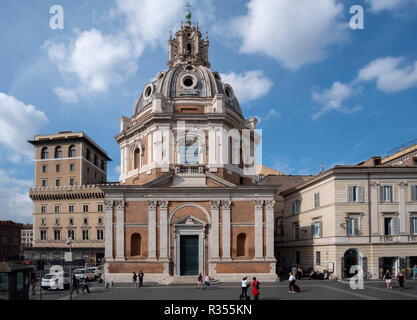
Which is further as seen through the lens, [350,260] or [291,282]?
[350,260]

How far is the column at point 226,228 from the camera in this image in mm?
34875

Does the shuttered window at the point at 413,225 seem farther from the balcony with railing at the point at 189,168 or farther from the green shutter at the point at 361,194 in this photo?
the balcony with railing at the point at 189,168

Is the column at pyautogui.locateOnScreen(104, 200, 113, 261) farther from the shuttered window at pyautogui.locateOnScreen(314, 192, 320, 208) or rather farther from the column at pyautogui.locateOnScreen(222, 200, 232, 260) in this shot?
the shuttered window at pyautogui.locateOnScreen(314, 192, 320, 208)

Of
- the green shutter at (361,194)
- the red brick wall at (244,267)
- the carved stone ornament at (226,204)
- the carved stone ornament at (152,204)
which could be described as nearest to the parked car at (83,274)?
the carved stone ornament at (152,204)

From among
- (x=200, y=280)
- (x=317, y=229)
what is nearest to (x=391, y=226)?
(x=317, y=229)

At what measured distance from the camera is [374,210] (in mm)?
35469

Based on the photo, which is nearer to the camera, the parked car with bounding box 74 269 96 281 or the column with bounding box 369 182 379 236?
the column with bounding box 369 182 379 236

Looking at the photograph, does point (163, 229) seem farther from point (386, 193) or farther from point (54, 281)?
point (386, 193)

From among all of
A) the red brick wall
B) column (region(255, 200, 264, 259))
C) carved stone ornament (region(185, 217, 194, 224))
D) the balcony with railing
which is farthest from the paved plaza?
the balcony with railing

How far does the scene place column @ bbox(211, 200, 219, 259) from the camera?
115 feet

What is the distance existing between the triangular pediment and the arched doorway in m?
12.5

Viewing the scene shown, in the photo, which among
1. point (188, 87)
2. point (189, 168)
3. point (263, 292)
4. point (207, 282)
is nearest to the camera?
point (263, 292)

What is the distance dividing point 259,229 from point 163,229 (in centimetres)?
819
